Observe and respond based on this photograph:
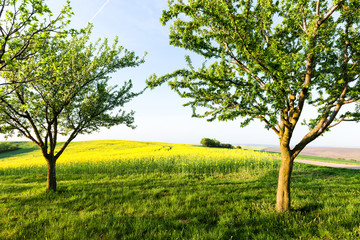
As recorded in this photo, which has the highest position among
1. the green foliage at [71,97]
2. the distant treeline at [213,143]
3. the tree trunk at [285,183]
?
the green foliage at [71,97]

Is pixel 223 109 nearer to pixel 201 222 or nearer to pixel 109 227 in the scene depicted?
pixel 201 222

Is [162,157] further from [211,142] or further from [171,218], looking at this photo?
[211,142]

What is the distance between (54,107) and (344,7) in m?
12.3

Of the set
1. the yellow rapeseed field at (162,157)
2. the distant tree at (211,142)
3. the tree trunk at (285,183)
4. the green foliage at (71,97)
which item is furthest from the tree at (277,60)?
the distant tree at (211,142)

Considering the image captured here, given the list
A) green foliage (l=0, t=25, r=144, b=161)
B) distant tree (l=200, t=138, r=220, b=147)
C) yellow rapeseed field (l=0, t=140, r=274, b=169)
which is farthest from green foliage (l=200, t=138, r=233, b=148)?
green foliage (l=0, t=25, r=144, b=161)

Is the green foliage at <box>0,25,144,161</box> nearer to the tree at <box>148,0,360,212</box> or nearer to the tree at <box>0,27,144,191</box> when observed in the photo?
the tree at <box>0,27,144,191</box>

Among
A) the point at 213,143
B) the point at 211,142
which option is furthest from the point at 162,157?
the point at 213,143

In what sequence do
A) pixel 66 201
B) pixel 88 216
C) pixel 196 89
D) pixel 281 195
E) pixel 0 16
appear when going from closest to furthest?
1. pixel 0 16
2. pixel 88 216
3. pixel 281 195
4. pixel 196 89
5. pixel 66 201

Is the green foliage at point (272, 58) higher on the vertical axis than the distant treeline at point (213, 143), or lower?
higher

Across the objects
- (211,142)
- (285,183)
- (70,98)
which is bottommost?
(211,142)

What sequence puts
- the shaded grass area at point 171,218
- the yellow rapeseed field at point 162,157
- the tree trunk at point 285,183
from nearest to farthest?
the shaded grass area at point 171,218
the tree trunk at point 285,183
the yellow rapeseed field at point 162,157

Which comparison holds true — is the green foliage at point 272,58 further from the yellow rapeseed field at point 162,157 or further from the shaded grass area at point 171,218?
the yellow rapeseed field at point 162,157

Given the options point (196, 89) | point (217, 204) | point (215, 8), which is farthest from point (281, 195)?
point (215, 8)

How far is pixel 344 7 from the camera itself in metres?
4.82
